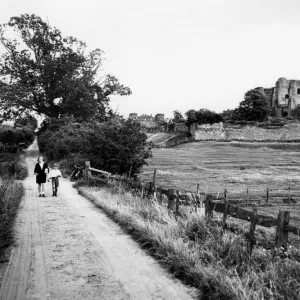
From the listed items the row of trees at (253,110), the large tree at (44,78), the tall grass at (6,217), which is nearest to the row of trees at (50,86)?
the large tree at (44,78)

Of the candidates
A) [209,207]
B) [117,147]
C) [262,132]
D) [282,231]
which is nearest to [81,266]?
[209,207]

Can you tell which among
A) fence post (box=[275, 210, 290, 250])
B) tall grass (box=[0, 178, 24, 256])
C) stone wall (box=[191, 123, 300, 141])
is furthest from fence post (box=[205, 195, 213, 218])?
stone wall (box=[191, 123, 300, 141])

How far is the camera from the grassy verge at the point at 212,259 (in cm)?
536

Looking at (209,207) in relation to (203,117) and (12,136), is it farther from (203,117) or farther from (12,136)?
(203,117)

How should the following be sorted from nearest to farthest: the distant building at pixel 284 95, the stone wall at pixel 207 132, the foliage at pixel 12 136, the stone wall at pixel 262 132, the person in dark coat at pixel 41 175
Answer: the person in dark coat at pixel 41 175 → the foliage at pixel 12 136 → the stone wall at pixel 207 132 → the stone wall at pixel 262 132 → the distant building at pixel 284 95

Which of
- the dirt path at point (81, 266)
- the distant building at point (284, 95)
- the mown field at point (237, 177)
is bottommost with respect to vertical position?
the mown field at point (237, 177)

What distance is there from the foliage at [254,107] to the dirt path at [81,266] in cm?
7654

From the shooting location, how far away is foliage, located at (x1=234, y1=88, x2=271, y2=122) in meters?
82.6

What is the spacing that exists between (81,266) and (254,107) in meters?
80.9

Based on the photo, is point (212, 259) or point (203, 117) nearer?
point (212, 259)

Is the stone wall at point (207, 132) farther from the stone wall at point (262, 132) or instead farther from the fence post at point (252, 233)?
the fence post at point (252, 233)

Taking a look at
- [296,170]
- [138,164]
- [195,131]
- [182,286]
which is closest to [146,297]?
[182,286]

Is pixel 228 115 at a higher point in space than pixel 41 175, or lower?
higher

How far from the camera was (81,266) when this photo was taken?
22.8 ft
